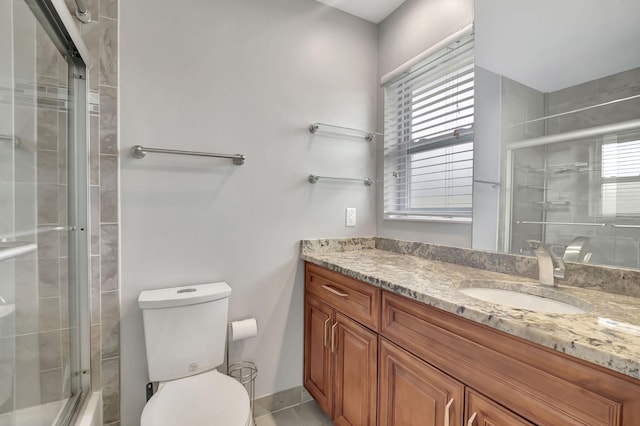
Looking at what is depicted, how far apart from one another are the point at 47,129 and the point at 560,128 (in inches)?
81.6

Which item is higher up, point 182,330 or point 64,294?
point 64,294

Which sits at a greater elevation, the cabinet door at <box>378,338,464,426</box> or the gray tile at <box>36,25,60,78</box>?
the gray tile at <box>36,25,60,78</box>

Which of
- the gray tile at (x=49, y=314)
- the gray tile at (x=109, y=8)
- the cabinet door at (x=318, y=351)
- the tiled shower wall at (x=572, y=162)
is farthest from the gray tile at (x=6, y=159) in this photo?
the tiled shower wall at (x=572, y=162)

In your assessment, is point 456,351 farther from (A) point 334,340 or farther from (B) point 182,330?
(B) point 182,330

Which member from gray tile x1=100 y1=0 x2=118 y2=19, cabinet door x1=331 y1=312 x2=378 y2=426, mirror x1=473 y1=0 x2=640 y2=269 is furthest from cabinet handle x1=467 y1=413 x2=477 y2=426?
gray tile x1=100 y1=0 x2=118 y2=19

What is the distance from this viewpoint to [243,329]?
1.56 m

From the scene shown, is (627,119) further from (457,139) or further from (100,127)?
(100,127)

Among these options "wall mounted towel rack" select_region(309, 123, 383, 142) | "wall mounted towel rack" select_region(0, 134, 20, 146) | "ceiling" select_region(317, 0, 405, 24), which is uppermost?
"ceiling" select_region(317, 0, 405, 24)

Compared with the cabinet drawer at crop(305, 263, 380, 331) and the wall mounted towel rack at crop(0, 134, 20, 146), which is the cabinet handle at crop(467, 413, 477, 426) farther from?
the wall mounted towel rack at crop(0, 134, 20, 146)

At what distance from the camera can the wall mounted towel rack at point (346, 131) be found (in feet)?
6.03

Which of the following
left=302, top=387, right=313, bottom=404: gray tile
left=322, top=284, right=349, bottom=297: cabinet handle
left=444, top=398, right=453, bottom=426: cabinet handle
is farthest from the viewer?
left=302, top=387, right=313, bottom=404: gray tile

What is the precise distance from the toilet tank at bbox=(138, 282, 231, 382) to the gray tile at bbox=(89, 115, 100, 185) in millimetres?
581

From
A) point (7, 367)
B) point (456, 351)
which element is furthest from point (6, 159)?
point (456, 351)

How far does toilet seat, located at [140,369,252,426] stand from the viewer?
1044 mm
